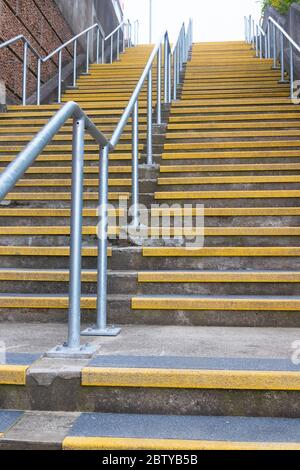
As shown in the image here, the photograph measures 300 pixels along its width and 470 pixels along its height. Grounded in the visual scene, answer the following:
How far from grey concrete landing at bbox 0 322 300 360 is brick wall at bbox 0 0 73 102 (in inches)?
179

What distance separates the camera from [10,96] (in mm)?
6191

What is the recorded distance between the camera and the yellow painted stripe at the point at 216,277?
8.37 ft

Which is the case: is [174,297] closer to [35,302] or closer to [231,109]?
[35,302]

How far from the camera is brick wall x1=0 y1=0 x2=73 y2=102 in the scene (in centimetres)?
610

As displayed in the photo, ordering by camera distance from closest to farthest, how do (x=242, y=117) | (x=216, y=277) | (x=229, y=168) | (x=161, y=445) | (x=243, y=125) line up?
1. (x=161, y=445)
2. (x=216, y=277)
3. (x=229, y=168)
4. (x=243, y=125)
5. (x=242, y=117)

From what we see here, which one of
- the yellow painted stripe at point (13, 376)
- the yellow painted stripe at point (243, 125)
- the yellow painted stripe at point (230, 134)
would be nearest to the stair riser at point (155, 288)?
the yellow painted stripe at point (13, 376)

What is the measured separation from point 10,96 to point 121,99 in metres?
1.33

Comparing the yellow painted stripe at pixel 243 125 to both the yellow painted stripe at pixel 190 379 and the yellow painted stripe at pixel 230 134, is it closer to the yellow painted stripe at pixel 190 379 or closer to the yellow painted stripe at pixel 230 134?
the yellow painted stripe at pixel 230 134

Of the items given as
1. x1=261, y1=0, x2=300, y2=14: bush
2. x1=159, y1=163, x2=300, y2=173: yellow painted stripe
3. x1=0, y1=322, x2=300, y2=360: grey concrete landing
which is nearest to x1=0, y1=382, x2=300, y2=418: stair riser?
x1=0, y1=322, x2=300, y2=360: grey concrete landing

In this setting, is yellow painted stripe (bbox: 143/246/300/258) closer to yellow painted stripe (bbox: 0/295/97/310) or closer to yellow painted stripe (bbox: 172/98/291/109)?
yellow painted stripe (bbox: 0/295/97/310)

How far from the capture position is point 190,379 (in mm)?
1628

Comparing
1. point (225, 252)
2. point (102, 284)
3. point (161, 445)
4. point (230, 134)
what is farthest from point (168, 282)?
point (230, 134)

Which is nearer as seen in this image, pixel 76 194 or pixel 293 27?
pixel 76 194

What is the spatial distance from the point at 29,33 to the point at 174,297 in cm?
568
